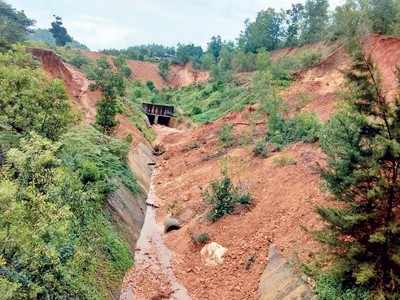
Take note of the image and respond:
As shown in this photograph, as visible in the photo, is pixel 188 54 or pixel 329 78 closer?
pixel 329 78

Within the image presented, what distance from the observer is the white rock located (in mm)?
20922

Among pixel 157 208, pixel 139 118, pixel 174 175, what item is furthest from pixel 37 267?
pixel 139 118

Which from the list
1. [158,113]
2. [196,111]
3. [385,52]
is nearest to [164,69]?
[158,113]

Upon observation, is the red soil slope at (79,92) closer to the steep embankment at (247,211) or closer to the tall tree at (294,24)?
the steep embankment at (247,211)

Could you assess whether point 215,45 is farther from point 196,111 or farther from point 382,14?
point 382,14

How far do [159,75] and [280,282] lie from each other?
89.0 m

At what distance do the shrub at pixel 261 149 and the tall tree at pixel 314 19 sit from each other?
140ft

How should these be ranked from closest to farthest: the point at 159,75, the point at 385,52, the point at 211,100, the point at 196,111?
the point at 385,52 < the point at 196,111 < the point at 211,100 < the point at 159,75

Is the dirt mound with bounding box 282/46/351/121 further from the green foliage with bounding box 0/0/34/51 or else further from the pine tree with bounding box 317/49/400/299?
the green foliage with bounding box 0/0/34/51

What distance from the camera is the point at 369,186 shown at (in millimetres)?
12547

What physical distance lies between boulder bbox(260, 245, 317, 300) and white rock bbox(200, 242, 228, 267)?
112 inches

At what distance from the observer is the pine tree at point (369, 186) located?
39.7 ft

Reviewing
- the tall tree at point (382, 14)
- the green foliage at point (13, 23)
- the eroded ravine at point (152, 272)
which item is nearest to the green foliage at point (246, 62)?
the green foliage at point (13, 23)

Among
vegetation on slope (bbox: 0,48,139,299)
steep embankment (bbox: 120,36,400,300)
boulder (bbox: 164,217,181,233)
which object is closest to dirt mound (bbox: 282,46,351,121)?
steep embankment (bbox: 120,36,400,300)
